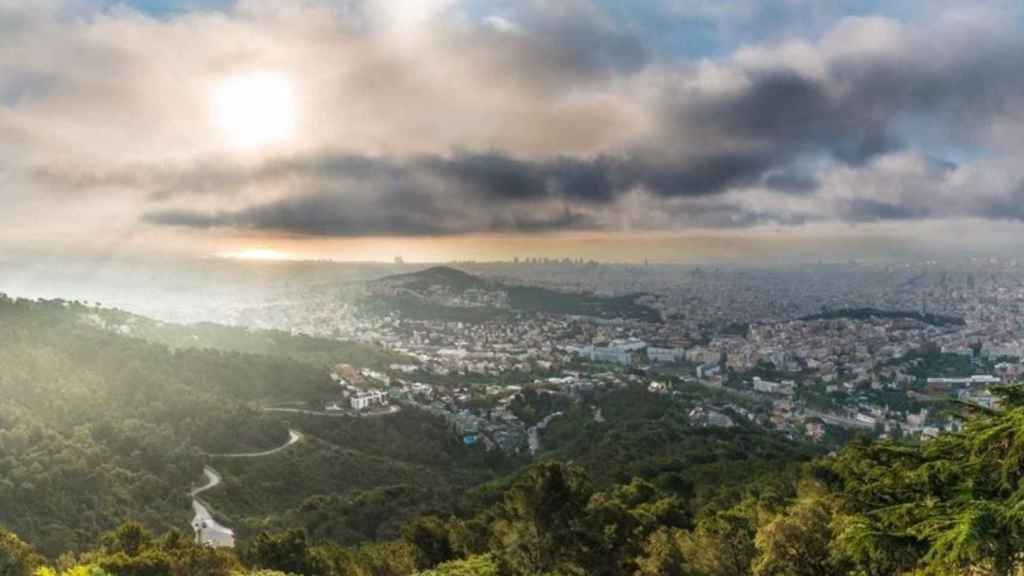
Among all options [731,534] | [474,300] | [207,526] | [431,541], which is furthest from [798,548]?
[474,300]

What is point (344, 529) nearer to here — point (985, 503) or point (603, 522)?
point (603, 522)

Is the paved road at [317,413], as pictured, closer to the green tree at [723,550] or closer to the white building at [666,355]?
the green tree at [723,550]

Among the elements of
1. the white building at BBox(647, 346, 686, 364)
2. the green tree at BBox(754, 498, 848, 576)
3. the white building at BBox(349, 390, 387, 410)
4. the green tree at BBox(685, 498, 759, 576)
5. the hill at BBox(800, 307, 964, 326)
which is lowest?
the white building at BBox(647, 346, 686, 364)

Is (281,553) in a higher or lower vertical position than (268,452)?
higher

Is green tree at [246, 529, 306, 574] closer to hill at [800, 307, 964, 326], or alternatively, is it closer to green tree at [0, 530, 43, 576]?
green tree at [0, 530, 43, 576]

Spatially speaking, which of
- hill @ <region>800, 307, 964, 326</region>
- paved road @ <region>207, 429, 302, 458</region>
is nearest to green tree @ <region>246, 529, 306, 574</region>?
paved road @ <region>207, 429, 302, 458</region>

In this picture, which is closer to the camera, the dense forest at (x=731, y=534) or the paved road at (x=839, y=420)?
the dense forest at (x=731, y=534)

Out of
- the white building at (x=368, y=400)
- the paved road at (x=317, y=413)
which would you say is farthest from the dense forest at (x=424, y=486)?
the white building at (x=368, y=400)

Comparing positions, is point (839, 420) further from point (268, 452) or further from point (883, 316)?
point (883, 316)
